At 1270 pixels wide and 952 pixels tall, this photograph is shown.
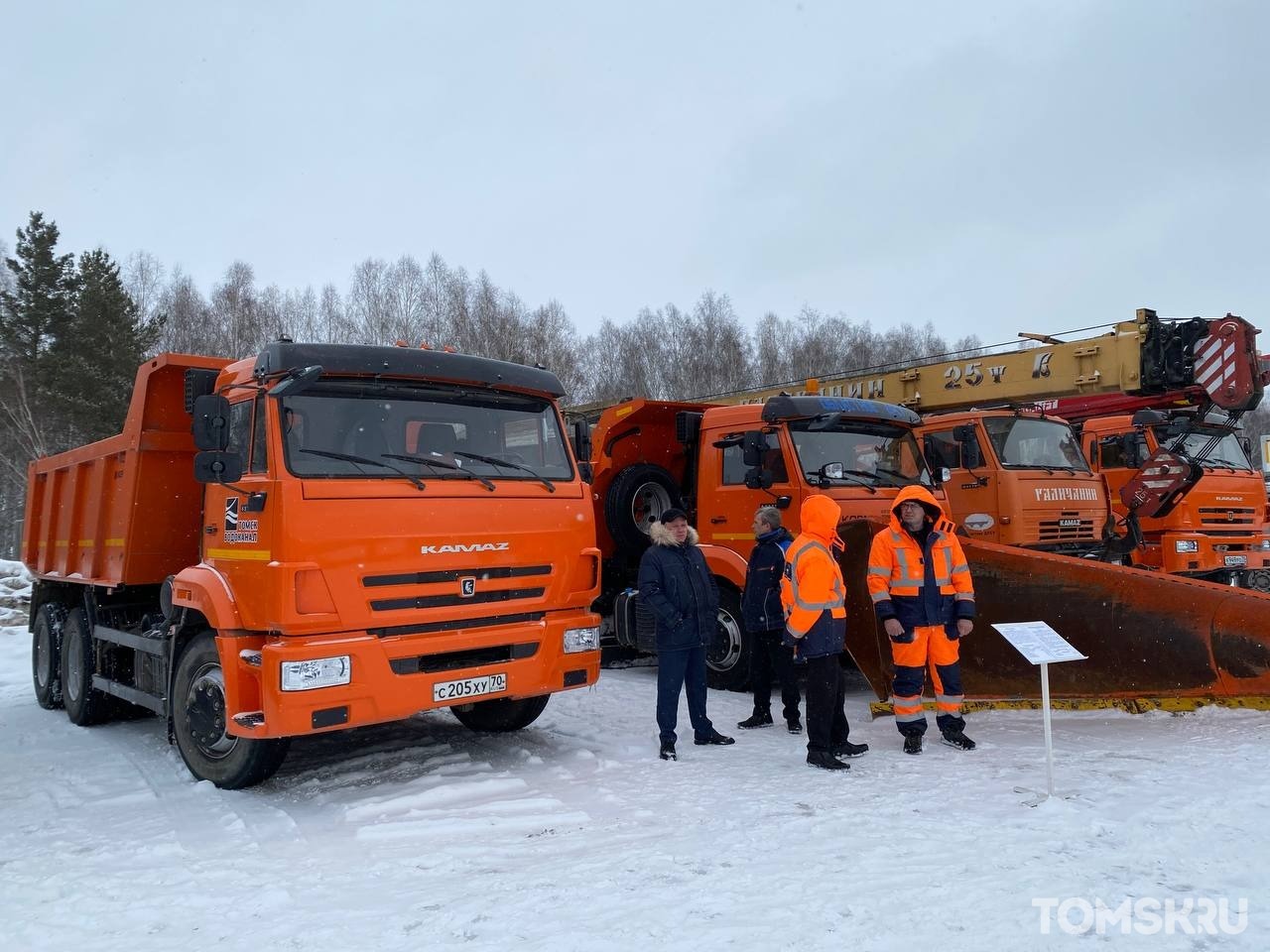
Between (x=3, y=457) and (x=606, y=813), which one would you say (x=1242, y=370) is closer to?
(x=606, y=813)

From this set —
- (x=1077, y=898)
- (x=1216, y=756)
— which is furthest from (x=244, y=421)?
(x=1216, y=756)

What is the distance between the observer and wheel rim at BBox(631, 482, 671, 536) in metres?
8.97

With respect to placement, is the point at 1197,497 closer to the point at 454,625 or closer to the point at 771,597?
the point at 771,597

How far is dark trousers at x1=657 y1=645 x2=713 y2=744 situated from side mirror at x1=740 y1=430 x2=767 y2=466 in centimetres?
207

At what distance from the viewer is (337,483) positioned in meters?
4.86

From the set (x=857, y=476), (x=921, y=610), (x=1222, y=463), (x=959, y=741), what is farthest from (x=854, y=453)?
(x=1222, y=463)

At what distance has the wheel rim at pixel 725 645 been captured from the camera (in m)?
7.87

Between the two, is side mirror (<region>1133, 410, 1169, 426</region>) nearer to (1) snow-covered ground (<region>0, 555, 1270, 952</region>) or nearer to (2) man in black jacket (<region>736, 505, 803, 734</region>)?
(1) snow-covered ground (<region>0, 555, 1270, 952</region>)

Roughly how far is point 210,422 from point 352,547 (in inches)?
44.9

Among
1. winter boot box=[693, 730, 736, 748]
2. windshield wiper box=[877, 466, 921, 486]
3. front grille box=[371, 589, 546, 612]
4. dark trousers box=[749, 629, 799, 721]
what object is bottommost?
winter boot box=[693, 730, 736, 748]

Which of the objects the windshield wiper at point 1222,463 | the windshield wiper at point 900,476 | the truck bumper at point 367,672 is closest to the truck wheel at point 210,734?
the truck bumper at point 367,672

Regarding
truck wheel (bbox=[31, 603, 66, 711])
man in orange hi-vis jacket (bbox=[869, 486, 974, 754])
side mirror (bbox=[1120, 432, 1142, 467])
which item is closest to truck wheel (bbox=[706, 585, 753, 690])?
man in orange hi-vis jacket (bbox=[869, 486, 974, 754])

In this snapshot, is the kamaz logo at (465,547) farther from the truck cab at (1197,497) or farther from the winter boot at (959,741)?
the truck cab at (1197,497)

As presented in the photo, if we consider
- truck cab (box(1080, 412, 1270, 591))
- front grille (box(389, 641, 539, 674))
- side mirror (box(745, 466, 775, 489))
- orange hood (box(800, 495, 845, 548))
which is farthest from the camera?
truck cab (box(1080, 412, 1270, 591))
